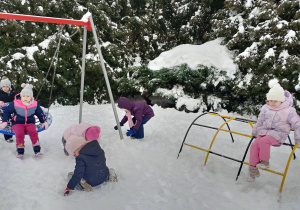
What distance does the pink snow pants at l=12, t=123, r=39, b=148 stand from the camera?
3.91 metres

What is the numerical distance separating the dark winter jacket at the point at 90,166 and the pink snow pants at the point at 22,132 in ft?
4.87

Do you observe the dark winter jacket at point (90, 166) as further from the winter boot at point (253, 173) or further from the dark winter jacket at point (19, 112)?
the winter boot at point (253, 173)

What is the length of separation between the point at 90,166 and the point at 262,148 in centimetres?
230

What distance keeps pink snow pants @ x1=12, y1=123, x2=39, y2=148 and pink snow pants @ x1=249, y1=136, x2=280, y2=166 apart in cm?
345

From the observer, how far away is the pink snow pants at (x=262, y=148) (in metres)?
3.24

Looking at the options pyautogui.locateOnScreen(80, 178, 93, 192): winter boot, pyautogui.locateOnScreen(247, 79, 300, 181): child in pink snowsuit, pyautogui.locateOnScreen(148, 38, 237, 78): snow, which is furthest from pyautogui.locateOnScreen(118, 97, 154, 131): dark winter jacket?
pyautogui.locateOnScreen(148, 38, 237, 78): snow

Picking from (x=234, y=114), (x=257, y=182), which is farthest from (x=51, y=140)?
(x=234, y=114)

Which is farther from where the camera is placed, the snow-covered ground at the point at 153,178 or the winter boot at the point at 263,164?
the winter boot at the point at 263,164

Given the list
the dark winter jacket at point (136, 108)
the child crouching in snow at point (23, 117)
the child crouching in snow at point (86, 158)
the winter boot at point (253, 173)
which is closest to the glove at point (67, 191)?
the child crouching in snow at point (86, 158)

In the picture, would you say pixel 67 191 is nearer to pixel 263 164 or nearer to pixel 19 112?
pixel 19 112

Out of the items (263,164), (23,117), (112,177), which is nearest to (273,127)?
(263,164)

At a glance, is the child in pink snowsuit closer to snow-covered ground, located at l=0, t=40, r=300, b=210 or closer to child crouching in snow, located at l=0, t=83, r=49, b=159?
snow-covered ground, located at l=0, t=40, r=300, b=210

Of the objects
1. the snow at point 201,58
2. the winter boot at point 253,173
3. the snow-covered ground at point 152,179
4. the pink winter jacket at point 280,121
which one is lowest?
the snow-covered ground at point 152,179

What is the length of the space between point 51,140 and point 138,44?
5773 mm
